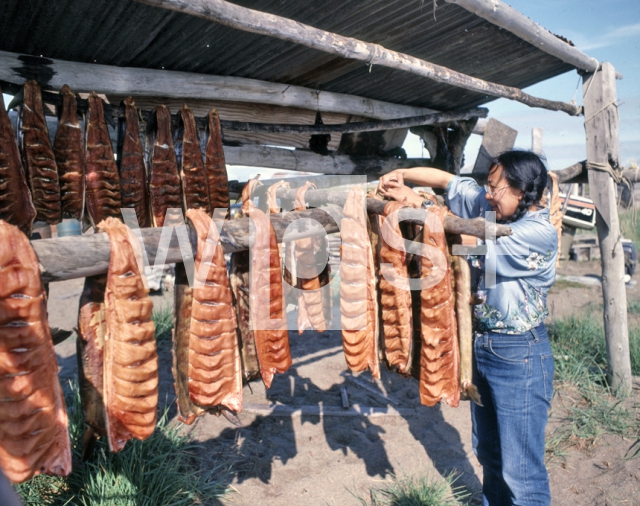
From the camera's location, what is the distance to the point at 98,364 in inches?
72.4

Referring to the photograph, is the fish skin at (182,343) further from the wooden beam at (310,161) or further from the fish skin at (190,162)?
the wooden beam at (310,161)

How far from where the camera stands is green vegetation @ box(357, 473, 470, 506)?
12.5 feet

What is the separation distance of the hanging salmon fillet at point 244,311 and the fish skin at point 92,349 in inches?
26.1

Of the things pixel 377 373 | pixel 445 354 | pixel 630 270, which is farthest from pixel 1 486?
pixel 630 270

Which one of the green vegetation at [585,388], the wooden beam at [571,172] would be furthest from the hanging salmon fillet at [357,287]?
the wooden beam at [571,172]

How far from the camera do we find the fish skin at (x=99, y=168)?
2588mm

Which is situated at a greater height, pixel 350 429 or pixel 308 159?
pixel 308 159

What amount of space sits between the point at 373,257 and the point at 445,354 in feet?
2.10

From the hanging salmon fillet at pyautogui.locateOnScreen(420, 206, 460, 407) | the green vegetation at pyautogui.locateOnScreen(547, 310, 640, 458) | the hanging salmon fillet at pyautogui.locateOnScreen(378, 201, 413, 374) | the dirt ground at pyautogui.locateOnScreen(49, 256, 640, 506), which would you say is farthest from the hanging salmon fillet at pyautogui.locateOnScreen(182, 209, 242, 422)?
the green vegetation at pyautogui.locateOnScreen(547, 310, 640, 458)

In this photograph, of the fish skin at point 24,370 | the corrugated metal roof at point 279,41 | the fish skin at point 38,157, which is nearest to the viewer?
the fish skin at point 24,370

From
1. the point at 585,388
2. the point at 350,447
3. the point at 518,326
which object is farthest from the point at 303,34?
the point at 585,388

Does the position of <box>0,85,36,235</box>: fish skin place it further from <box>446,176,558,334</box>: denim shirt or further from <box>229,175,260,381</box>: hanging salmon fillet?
<box>446,176,558,334</box>: denim shirt

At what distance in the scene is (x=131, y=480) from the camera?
354cm

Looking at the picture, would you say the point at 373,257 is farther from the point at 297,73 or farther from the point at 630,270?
the point at 630,270
